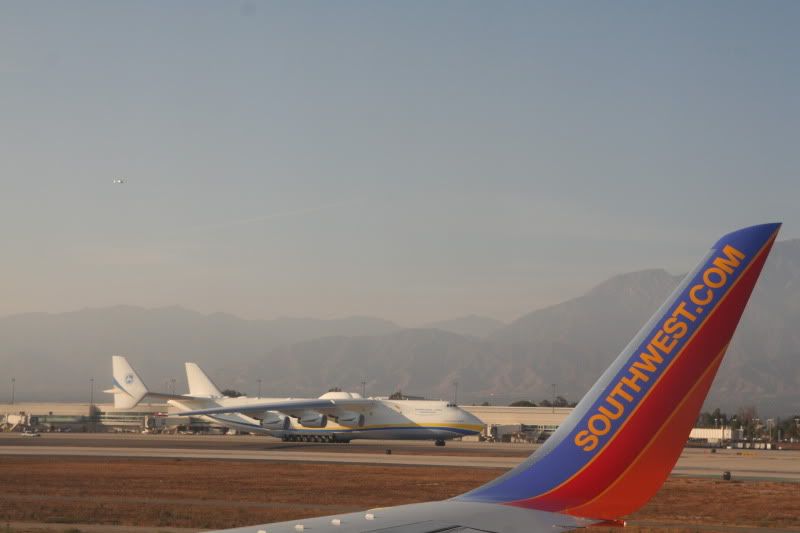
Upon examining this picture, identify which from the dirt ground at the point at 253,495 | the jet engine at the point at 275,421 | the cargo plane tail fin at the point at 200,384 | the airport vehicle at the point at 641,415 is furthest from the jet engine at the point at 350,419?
the airport vehicle at the point at 641,415

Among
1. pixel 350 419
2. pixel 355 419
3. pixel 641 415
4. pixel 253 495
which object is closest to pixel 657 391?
pixel 641 415

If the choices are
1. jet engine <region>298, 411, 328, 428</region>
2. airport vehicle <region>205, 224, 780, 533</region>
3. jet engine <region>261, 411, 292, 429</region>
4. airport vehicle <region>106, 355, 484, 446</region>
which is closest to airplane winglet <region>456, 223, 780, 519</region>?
airport vehicle <region>205, 224, 780, 533</region>

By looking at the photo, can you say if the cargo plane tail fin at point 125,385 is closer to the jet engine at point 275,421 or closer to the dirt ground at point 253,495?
the jet engine at point 275,421

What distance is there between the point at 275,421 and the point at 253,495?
45193 mm

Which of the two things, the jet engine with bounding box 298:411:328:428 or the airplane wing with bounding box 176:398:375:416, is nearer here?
the airplane wing with bounding box 176:398:375:416

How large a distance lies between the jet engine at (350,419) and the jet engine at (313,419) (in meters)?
1.17

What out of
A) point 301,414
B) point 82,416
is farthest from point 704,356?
point 82,416

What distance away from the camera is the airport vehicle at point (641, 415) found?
6.92 metres

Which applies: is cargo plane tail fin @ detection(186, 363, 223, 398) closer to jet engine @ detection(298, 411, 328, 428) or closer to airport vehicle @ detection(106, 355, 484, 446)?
airport vehicle @ detection(106, 355, 484, 446)

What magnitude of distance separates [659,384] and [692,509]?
25.2m

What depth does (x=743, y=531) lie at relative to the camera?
972 inches

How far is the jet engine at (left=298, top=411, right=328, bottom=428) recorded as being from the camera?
75500mm

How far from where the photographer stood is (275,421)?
3027 inches

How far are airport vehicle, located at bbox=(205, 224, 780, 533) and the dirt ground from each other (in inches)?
648
